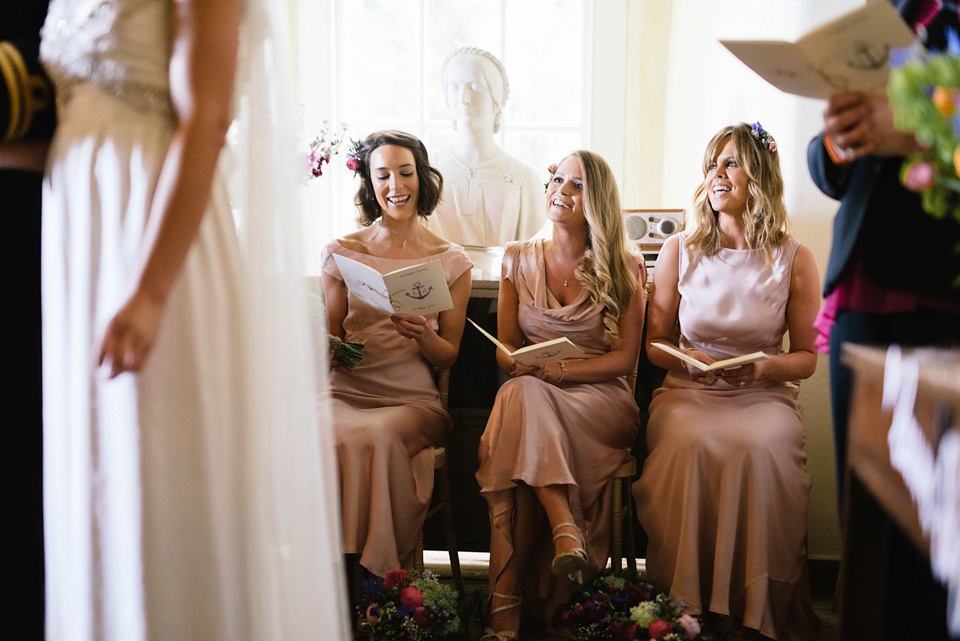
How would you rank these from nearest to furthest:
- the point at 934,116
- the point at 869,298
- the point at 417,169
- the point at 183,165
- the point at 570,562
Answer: the point at 934,116
the point at 183,165
the point at 869,298
the point at 570,562
the point at 417,169

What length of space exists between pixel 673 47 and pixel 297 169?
395cm

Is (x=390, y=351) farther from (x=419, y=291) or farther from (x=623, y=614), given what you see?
(x=623, y=614)

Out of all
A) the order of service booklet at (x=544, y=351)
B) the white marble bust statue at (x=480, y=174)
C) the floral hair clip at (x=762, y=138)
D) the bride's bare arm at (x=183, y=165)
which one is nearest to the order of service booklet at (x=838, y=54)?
the bride's bare arm at (x=183, y=165)

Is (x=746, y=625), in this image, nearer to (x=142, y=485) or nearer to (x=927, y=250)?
(x=927, y=250)

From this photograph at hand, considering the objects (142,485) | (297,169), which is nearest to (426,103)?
(297,169)

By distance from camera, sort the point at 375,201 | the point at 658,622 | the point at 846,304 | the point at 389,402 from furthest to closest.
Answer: the point at 375,201, the point at 389,402, the point at 658,622, the point at 846,304

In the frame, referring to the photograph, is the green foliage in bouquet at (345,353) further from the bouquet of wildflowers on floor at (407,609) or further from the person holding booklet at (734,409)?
the person holding booklet at (734,409)

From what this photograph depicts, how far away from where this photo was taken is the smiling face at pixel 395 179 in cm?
300

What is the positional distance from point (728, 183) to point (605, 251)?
17.5 inches

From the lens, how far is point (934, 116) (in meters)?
0.99

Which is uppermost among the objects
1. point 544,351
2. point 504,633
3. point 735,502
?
point 544,351

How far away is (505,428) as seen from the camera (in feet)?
8.54

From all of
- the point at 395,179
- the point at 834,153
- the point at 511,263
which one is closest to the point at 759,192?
the point at 511,263

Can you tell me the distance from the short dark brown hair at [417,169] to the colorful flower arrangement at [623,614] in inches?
56.5
